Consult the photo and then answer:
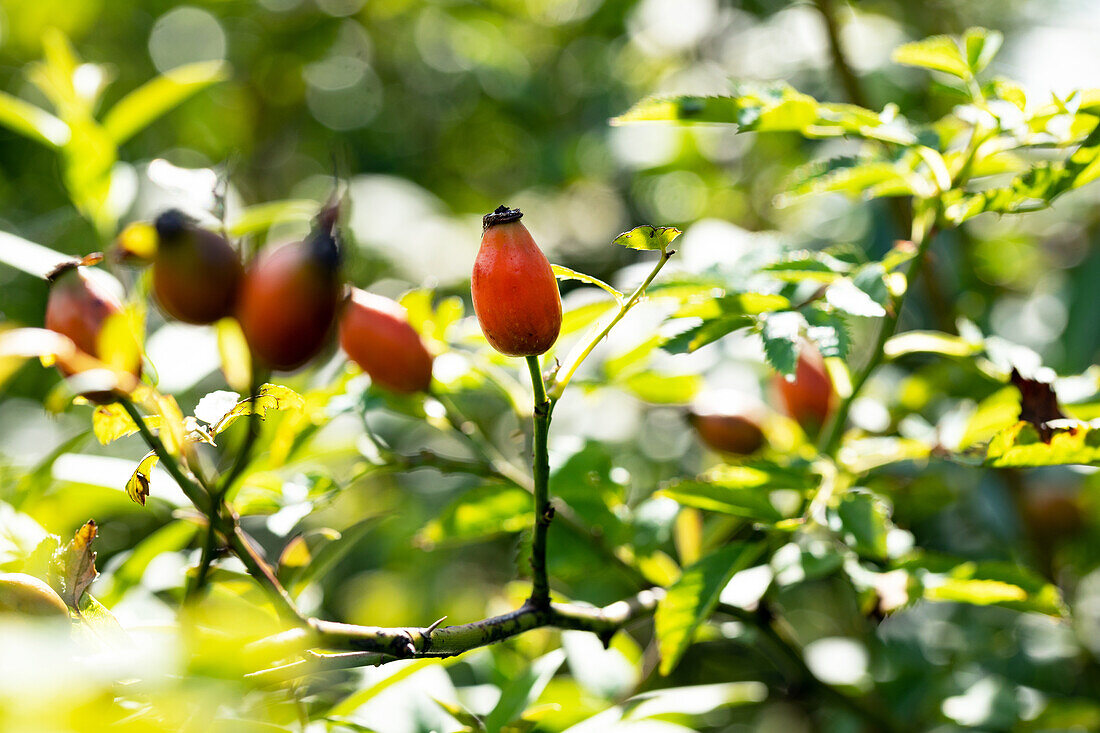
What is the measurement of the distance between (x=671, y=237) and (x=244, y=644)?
352 mm

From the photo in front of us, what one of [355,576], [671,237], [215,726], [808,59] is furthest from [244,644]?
[808,59]

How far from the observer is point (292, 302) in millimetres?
502

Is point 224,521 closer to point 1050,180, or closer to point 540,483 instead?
point 540,483

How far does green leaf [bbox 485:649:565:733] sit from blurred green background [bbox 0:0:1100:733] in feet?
0.15

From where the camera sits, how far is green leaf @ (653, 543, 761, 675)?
70 cm

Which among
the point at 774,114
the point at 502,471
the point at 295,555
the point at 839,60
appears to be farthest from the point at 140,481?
the point at 839,60

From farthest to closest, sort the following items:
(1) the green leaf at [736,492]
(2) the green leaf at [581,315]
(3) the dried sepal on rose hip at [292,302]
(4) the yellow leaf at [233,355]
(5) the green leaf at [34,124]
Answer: (5) the green leaf at [34,124], (2) the green leaf at [581,315], (1) the green leaf at [736,492], (4) the yellow leaf at [233,355], (3) the dried sepal on rose hip at [292,302]

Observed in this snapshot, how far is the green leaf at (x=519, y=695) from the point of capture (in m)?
0.75

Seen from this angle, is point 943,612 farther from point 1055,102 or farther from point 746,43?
point 746,43

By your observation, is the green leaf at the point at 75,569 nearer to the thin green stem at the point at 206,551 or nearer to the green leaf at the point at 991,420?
the thin green stem at the point at 206,551

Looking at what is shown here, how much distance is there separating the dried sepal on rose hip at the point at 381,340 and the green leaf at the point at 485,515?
0.16 m

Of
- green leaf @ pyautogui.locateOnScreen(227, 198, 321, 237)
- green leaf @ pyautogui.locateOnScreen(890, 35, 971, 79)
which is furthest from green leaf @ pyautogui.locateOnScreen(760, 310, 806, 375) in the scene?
green leaf @ pyautogui.locateOnScreen(227, 198, 321, 237)

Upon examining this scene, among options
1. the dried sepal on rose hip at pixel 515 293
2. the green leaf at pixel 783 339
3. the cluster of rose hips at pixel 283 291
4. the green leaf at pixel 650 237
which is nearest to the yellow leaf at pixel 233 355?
the cluster of rose hips at pixel 283 291

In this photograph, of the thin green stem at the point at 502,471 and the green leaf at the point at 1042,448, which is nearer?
the green leaf at the point at 1042,448
